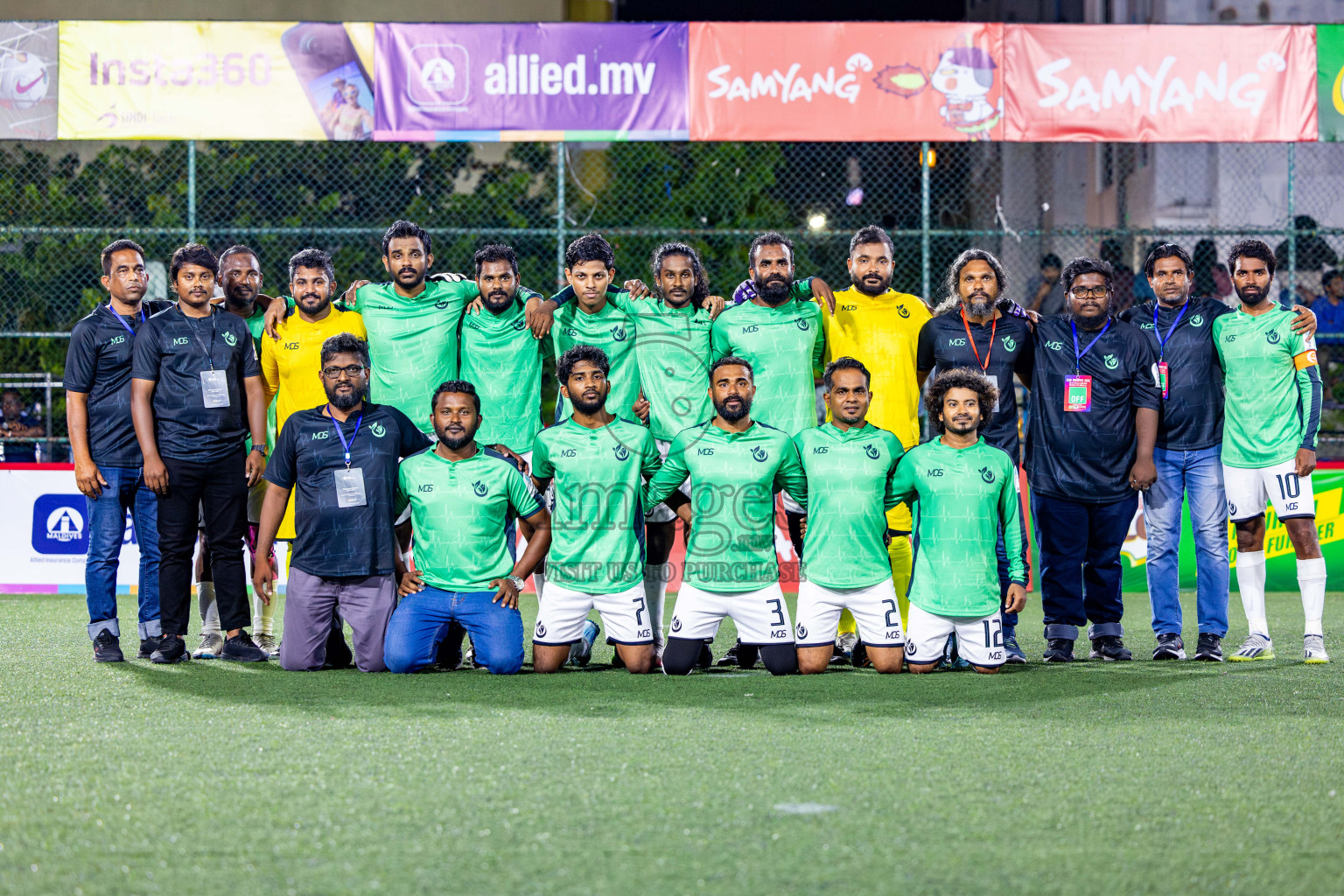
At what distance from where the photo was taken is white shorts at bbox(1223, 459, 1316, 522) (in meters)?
6.30

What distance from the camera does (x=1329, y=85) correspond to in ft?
36.7

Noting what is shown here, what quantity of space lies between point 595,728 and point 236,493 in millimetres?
2623

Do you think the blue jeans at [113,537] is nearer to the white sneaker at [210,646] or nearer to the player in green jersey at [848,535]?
the white sneaker at [210,646]

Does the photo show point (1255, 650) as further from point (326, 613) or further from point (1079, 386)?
point (326, 613)

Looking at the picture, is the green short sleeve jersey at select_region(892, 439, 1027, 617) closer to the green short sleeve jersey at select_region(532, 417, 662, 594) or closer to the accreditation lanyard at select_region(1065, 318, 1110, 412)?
the accreditation lanyard at select_region(1065, 318, 1110, 412)

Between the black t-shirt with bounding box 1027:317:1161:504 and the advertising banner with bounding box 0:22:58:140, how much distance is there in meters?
8.41

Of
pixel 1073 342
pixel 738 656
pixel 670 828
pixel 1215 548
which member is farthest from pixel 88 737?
pixel 1215 548

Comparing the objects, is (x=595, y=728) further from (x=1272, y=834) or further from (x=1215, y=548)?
(x=1215, y=548)

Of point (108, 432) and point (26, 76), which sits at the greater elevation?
point (26, 76)

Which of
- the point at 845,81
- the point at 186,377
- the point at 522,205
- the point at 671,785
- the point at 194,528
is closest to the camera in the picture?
the point at 671,785

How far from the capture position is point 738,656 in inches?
244

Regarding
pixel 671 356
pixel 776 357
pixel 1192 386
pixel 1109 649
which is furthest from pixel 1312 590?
pixel 671 356

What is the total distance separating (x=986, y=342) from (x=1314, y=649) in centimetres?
200

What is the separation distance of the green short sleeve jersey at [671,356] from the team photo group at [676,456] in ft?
0.04
